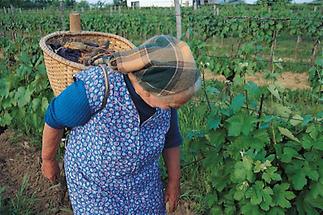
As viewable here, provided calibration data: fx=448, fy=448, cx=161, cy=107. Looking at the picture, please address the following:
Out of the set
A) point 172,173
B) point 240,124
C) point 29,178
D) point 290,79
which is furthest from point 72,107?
point 290,79

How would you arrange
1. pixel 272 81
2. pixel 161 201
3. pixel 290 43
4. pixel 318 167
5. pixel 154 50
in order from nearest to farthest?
pixel 154 50 → pixel 161 201 → pixel 318 167 → pixel 272 81 → pixel 290 43

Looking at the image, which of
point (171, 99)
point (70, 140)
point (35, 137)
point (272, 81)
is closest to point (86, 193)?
point (70, 140)

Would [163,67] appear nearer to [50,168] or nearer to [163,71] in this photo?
[163,71]

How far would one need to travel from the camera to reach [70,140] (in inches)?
70.5

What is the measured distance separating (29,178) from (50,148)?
5.90 feet

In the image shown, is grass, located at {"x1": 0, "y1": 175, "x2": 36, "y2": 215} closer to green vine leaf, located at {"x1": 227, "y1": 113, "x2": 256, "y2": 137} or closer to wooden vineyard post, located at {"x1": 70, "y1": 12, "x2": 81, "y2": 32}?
wooden vineyard post, located at {"x1": 70, "y1": 12, "x2": 81, "y2": 32}

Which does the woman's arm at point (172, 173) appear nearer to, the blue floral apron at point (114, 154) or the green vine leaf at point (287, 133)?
the blue floral apron at point (114, 154)

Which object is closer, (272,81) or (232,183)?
(232,183)

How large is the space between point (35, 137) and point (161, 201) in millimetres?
2254

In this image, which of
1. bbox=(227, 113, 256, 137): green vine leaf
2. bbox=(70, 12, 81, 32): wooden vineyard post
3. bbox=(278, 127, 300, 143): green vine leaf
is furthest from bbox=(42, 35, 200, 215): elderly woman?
bbox=(70, 12, 81, 32): wooden vineyard post

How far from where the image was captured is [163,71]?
1464 mm

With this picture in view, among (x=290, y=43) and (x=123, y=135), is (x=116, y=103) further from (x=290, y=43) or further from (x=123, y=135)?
(x=290, y=43)

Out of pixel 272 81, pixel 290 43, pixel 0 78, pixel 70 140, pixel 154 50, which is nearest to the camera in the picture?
pixel 154 50

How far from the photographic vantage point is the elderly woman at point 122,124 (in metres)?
1.50
